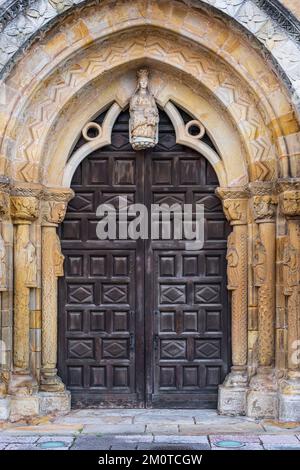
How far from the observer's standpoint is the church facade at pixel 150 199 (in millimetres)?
8914

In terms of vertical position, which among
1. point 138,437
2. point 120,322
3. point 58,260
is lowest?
point 138,437

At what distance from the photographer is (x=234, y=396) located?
9.34m

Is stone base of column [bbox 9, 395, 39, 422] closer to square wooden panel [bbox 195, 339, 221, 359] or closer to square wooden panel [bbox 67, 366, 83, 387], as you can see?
square wooden panel [bbox 67, 366, 83, 387]

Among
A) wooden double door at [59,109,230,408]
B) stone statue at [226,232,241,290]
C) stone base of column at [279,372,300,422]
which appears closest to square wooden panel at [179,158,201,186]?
wooden double door at [59,109,230,408]

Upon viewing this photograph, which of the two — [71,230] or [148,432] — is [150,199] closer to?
[71,230]

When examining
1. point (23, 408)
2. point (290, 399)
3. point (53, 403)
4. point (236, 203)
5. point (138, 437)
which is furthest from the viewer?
point (236, 203)

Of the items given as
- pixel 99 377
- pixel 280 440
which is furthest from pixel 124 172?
pixel 280 440

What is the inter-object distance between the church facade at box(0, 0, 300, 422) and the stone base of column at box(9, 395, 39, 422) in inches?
0.6

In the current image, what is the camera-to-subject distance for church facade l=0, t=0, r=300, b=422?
8.91 m

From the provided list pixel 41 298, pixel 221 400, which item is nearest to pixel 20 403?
pixel 41 298

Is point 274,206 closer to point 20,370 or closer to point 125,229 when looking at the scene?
point 125,229

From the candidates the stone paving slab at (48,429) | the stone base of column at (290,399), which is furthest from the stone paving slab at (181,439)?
the stone base of column at (290,399)

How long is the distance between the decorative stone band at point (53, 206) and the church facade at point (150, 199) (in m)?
0.02

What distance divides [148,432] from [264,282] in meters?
2.05
